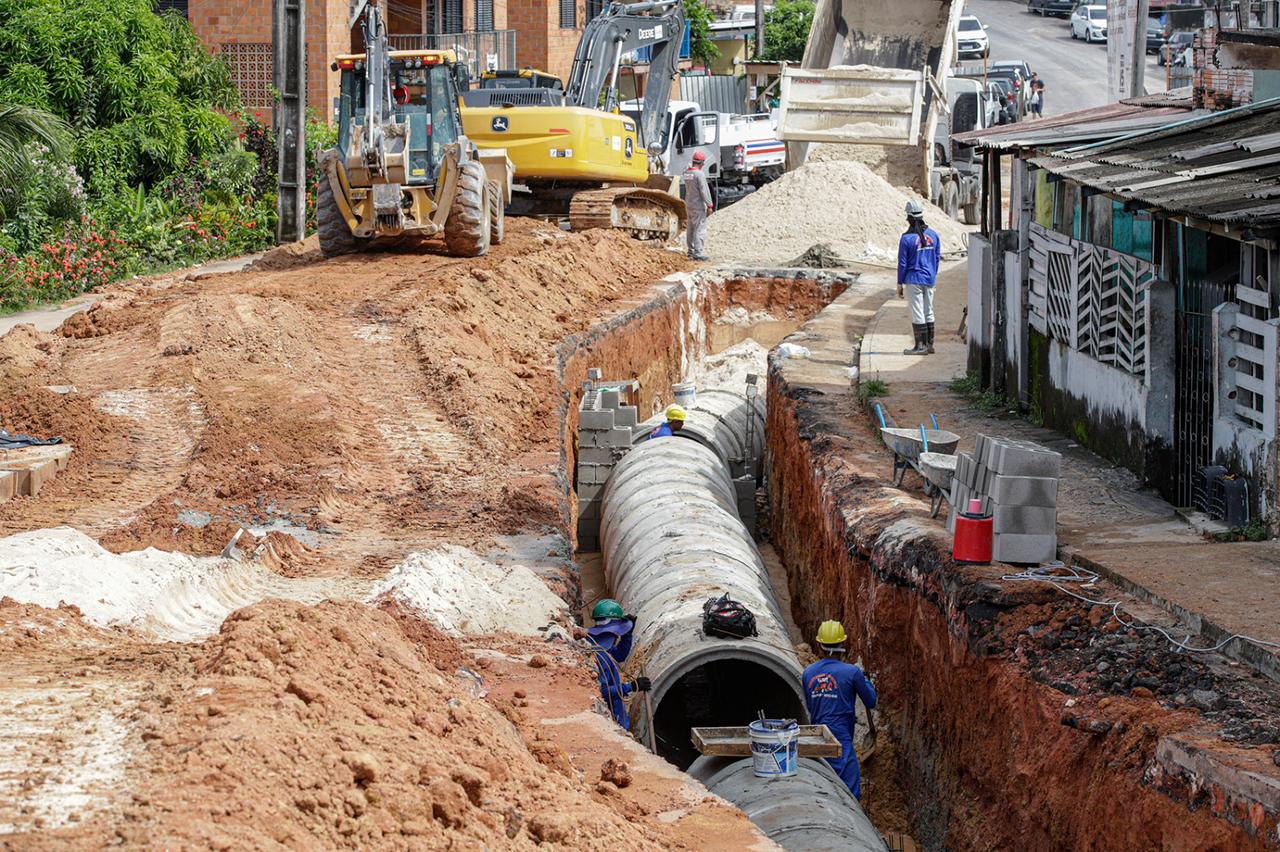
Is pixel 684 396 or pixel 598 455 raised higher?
pixel 684 396

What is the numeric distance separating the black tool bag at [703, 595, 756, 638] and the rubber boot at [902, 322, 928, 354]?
9.17m

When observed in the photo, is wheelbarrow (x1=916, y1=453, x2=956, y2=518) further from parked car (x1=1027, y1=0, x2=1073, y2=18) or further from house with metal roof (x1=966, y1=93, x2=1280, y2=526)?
parked car (x1=1027, y1=0, x2=1073, y2=18)

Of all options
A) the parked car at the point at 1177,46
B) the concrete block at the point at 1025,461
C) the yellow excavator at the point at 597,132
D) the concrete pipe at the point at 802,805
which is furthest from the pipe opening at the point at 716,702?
the parked car at the point at 1177,46

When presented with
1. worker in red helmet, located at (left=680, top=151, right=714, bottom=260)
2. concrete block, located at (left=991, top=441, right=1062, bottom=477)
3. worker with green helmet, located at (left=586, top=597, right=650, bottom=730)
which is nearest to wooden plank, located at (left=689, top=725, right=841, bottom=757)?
worker with green helmet, located at (left=586, top=597, right=650, bottom=730)

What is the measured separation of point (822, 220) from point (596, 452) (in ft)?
47.8

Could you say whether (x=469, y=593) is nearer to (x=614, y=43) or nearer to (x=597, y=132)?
(x=597, y=132)

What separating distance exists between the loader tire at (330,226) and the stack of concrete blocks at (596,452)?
21.6ft

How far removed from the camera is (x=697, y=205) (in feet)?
90.9

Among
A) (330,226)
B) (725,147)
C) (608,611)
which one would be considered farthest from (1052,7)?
(608,611)

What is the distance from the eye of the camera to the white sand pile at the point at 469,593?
10070 mm

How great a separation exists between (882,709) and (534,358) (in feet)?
27.0

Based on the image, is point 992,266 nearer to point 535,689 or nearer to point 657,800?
point 535,689

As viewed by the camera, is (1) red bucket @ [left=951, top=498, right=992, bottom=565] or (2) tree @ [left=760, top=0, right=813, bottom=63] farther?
(2) tree @ [left=760, top=0, right=813, bottom=63]

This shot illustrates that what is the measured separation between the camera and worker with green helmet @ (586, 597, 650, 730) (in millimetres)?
9891
